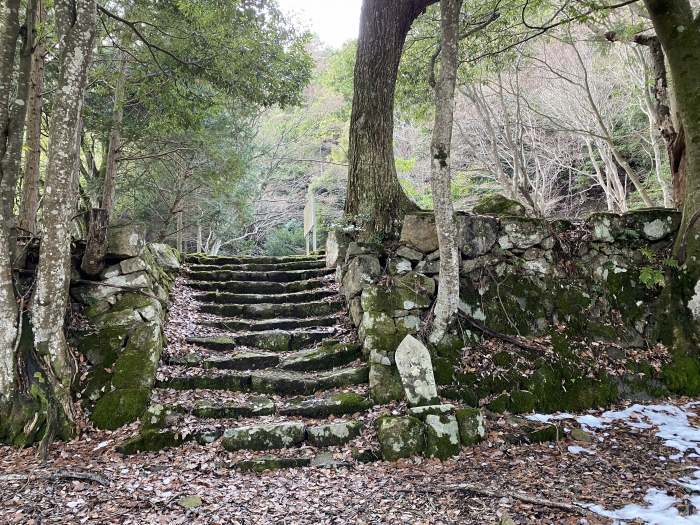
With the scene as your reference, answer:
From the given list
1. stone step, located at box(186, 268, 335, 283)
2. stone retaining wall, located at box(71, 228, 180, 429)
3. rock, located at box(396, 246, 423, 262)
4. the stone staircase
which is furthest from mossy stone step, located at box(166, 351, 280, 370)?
stone step, located at box(186, 268, 335, 283)

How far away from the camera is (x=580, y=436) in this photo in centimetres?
400

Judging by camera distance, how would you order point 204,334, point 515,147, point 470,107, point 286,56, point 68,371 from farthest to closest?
1. point 470,107
2. point 515,147
3. point 286,56
4. point 204,334
5. point 68,371

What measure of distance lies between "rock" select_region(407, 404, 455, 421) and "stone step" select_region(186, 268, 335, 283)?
3821 millimetres

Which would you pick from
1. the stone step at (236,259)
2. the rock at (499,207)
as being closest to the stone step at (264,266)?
the stone step at (236,259)

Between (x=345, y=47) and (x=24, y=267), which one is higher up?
(x=345, y=47)

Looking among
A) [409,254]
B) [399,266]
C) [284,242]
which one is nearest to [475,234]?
[409,254]

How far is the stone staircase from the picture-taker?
3.88m

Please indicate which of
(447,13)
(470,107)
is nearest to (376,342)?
(447,13)

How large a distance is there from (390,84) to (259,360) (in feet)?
14.6

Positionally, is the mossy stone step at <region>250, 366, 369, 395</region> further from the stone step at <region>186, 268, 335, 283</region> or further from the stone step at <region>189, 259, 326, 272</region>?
the stone step at <region>189, 259, 326, 272</region>

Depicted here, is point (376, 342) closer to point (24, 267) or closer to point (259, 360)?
point (259, 360)

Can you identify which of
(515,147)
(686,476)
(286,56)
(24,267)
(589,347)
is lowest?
(686,476)

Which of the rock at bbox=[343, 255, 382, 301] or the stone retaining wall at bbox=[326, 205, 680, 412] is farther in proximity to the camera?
the rock at bbox=[343, 255, 382, 301]

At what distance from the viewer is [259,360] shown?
201 inches
